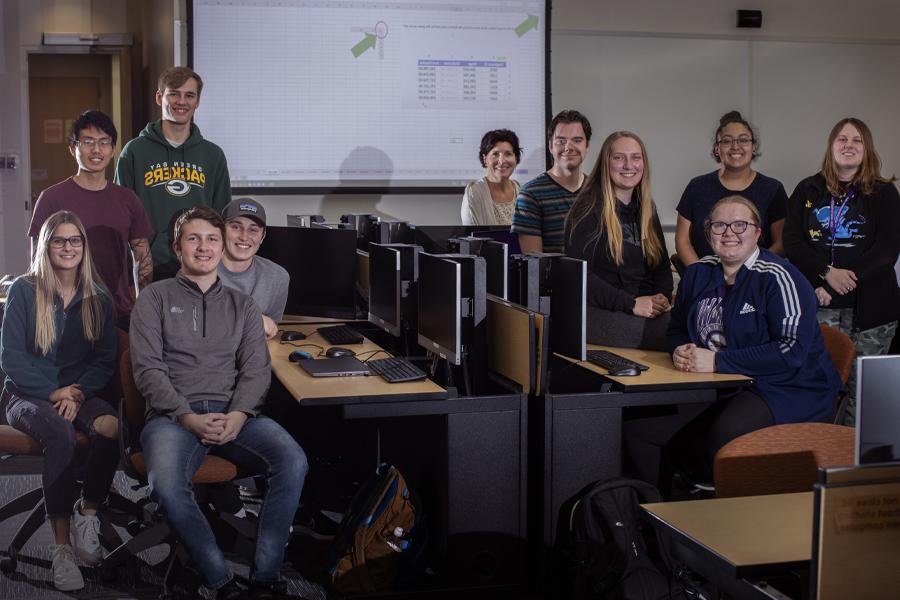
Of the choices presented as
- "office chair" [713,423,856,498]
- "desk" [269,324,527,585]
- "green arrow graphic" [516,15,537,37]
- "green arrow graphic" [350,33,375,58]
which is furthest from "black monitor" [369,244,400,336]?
"green arrow graphic" [516,15,537,37]

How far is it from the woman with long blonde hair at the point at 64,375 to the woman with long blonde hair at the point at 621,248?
170 centimetres

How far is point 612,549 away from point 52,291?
202cm

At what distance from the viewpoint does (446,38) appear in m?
6.04

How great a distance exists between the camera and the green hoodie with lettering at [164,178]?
4.26m

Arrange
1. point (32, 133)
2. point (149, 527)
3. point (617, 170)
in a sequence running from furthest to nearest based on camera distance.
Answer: point (32, 133) → point (617, 170) → point (149, 527)

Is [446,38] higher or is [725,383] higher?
[446,38]

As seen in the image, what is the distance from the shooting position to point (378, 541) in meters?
3.05

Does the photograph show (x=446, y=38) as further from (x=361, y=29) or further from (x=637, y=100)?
(x=637, y=100)

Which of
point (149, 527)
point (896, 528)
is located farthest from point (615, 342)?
point (896, 528)

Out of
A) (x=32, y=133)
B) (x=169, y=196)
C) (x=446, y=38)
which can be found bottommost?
(x=169, y=196)

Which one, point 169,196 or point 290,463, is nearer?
point 290,463

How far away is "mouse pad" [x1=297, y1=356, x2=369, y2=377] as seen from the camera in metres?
3.24

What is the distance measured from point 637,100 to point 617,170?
300 centimetres

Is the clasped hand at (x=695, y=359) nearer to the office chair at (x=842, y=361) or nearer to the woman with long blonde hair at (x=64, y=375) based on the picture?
the office chair at (x=842, y=361)
